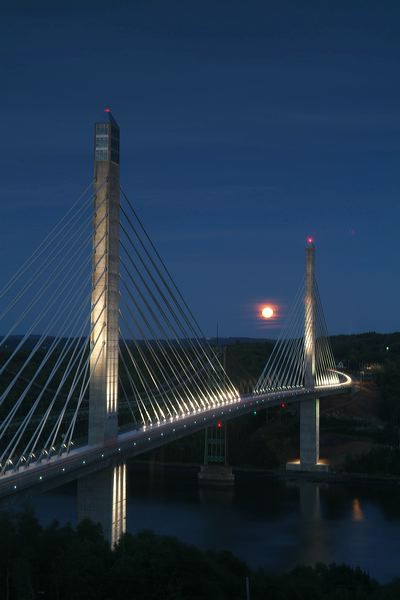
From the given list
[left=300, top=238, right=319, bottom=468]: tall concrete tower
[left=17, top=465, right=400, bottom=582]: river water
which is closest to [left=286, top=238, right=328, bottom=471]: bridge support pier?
[left=300, top=238, right=319, bottom=468]: tall concrete tower

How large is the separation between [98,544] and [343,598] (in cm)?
389

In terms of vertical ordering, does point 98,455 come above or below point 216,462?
above

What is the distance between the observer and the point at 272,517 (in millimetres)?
28344

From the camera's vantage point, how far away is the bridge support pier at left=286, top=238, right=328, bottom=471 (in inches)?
1521

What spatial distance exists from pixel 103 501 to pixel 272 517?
11493mm

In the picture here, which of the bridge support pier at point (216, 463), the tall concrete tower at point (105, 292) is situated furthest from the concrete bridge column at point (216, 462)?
the tall concrete tower at point (105, 292)

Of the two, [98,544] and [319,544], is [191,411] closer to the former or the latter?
[319,544]

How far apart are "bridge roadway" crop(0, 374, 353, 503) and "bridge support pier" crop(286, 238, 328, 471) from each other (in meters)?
10.1

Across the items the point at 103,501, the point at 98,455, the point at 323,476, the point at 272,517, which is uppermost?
the point at 98,455

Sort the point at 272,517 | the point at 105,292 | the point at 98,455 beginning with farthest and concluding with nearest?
the point at 272,517 < the point at 105,292 < the point at 98,455

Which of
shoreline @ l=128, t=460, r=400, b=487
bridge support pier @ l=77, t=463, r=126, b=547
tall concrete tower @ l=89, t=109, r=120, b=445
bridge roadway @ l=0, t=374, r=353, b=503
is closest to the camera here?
bridge roadway @ l=0, t=374, r=353, b=503

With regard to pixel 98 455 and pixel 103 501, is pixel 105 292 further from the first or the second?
pixel 103 501

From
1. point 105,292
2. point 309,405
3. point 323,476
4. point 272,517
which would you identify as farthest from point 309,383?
point 105,292

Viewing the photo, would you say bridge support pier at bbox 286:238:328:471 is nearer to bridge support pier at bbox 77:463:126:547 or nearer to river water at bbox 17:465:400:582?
river water at bbox 17:465:400:582
